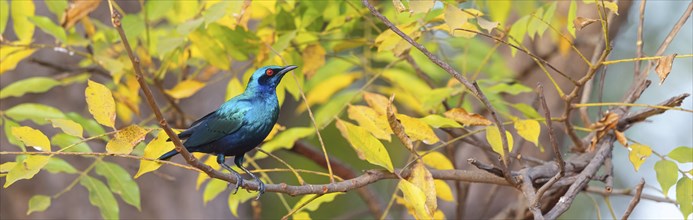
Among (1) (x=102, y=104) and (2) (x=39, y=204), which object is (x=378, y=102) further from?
(2) (x=39, y=204)

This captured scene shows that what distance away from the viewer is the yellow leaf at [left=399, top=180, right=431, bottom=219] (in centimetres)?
230

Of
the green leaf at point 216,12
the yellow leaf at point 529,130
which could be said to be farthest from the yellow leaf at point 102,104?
the yellow leaf at point 529,130

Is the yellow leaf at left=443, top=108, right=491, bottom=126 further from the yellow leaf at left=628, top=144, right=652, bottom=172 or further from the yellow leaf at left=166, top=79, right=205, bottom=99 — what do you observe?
the yellow leaf at left=166, top=79, right=205, bottom=99

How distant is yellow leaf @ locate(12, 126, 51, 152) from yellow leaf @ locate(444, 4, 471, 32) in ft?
3.33

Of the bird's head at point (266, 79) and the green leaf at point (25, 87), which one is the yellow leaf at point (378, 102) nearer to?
the bird's head at point (266, 79)

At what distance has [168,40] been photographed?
124 inches

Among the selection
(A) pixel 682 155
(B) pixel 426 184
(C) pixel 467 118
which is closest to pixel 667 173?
(A) pixel 682 155

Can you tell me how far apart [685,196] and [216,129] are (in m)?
1.39

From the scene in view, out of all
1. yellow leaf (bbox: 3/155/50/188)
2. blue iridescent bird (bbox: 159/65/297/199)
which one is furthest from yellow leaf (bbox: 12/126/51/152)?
blue iridescent bird (bbox: 159/65/297/199)

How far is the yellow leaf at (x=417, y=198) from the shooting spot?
7.55ft

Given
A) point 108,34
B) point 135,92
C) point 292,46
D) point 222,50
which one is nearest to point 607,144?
point 292,46

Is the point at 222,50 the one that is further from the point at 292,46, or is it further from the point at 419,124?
the point at 419,124

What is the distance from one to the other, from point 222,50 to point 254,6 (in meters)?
0.32

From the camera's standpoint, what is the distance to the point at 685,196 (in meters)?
2.63
